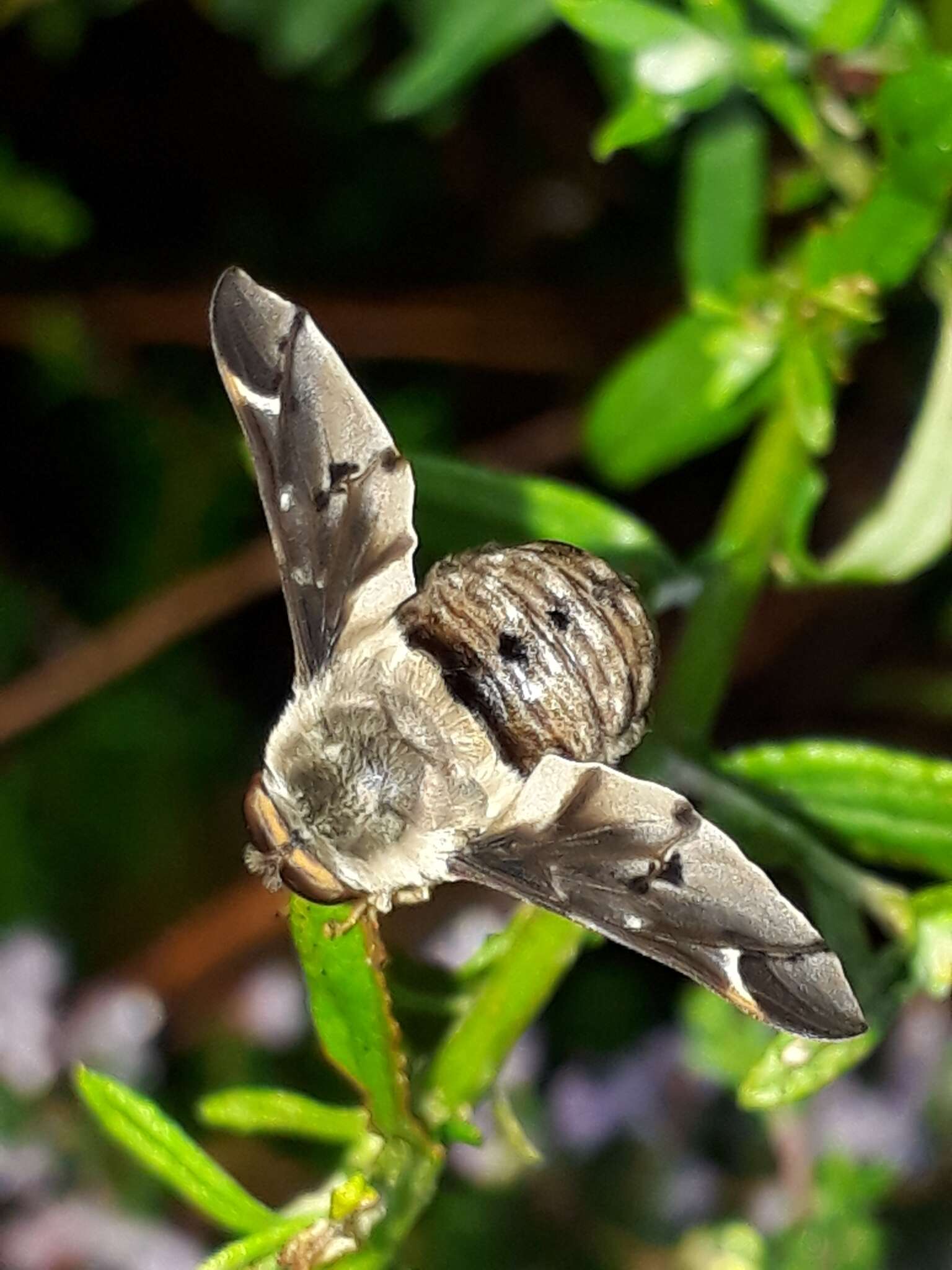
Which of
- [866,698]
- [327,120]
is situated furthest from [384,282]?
[866,698]

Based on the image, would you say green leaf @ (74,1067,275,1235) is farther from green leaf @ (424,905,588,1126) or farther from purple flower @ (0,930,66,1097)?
purple flower @ (0,930,66,1097)

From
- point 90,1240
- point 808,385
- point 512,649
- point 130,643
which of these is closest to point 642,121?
point 808,385

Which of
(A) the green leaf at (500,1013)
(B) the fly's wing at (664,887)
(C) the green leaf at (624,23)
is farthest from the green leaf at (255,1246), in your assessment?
(C) the green leaf at (624,23)

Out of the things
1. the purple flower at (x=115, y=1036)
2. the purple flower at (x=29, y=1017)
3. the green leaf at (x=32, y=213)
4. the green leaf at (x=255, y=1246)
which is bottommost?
the purple flower at (x=115, y=1036)

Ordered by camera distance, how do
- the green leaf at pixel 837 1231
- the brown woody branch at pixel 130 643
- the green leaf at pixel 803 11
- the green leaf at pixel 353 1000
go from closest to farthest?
1. the green leaf at pixel 353 1000
2. the green leaf at pixel 803 11
3. the green leaf at pixel 837 1231
4. the brown woody branch at pixel 130 643

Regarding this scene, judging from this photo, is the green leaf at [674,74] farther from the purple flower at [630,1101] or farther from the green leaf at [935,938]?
the purple flower at [630,1101]

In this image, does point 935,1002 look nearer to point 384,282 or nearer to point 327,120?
point 384,282

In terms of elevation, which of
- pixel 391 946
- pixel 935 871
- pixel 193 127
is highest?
pixel 193 127

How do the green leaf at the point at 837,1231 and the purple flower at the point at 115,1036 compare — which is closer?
the green leaf at the point at 837,1231
